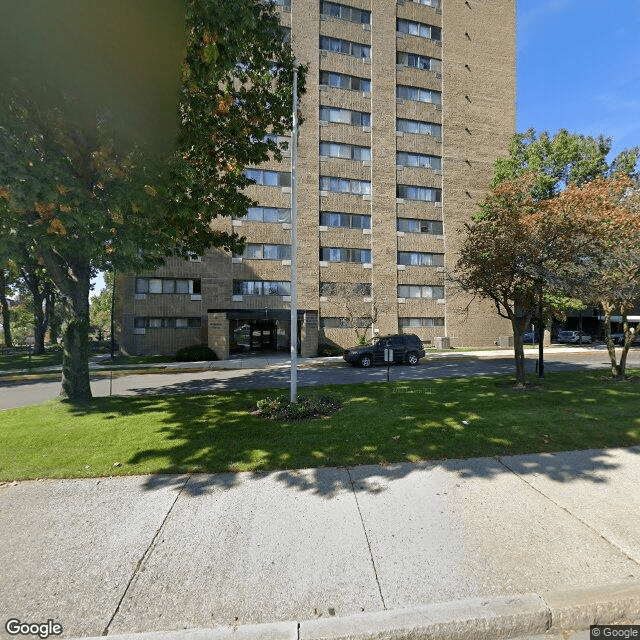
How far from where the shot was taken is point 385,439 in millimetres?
6258

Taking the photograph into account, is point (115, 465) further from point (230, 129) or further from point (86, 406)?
point (230, 129)

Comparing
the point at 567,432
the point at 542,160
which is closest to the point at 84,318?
the point at 567,432

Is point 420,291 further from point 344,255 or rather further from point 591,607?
point 591,607

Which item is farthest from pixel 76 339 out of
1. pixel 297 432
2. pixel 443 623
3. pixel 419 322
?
pixel 419 322

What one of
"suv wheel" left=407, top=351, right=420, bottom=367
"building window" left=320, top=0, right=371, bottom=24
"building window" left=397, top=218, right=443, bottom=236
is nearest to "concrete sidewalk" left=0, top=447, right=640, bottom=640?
"suv wheel" left=407, top=351, right=420, bottom=367

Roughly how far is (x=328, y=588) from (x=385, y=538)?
0.88 m

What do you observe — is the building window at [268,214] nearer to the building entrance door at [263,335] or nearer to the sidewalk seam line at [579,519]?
the building entrance door at [263,335]

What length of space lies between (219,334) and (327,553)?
2152cm

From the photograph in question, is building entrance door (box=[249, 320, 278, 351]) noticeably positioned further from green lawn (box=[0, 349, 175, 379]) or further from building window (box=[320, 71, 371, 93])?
building window (box=[320, 71, 371, 93])

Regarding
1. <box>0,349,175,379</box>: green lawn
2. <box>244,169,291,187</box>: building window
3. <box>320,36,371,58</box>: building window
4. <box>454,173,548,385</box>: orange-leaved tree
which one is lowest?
<box>0,349,175,379</box>: green lawn

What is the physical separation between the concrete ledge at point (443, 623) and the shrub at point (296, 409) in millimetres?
5119

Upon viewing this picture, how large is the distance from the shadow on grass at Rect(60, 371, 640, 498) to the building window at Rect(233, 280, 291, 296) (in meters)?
17.5

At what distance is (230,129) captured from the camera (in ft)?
31.3

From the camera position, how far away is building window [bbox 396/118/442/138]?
30.0 metres
